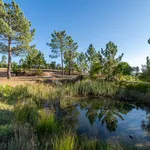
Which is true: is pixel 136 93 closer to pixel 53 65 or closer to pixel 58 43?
pixel 58 43

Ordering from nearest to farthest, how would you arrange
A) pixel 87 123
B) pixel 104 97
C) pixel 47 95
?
pixel 87 123, pixel 47 95, pixel 104 97

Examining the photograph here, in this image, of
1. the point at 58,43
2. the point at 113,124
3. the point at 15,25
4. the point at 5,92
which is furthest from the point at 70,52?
the point at 113,124

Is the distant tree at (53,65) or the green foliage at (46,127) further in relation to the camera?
the distant tree at (53,65)

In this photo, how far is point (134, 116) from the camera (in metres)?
6.76

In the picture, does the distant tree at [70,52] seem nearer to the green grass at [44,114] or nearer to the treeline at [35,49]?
the treeline at [35,49]

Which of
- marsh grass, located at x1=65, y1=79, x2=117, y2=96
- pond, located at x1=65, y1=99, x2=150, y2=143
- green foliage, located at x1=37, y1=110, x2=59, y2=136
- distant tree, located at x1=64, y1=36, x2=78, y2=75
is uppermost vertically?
distant tree, located at x1=64, y1=36, x2=78, y2=75

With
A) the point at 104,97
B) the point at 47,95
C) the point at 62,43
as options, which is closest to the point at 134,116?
the point at 104,97

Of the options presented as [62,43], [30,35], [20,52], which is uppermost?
[62,43]

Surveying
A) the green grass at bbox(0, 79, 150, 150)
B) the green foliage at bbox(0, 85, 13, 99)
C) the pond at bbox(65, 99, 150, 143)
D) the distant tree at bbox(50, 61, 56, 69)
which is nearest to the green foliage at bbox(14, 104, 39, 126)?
the green grass at bbox(0, 79, 150, 150)

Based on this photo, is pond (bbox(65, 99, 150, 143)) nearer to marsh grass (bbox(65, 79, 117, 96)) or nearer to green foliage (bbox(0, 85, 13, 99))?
marsh grass (bbox(65, 79, 117, 96))

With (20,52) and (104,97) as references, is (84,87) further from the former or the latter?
(20,52)

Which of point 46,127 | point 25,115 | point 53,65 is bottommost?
point 46,127

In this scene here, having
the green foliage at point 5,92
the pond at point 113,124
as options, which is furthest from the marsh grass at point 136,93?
the green foliage at point 5,92

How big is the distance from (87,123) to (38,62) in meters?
23.1
